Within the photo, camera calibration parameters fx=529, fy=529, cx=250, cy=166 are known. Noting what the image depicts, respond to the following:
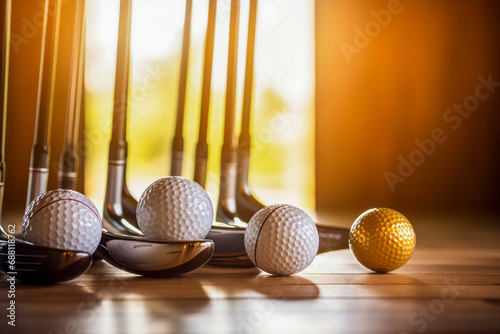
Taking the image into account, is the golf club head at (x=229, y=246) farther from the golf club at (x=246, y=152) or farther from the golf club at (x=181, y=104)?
the golf club at (x=181, y=104)

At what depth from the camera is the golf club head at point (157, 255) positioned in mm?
1379

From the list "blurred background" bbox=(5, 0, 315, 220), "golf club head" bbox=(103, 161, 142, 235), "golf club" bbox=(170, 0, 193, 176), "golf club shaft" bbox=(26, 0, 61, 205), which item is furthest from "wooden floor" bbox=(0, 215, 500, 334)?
"blurred background" bbox=(5, 0, 315, 220)

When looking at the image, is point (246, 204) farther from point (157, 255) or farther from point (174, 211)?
point (157, 255)

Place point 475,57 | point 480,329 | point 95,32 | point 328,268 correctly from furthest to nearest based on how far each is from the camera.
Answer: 1. point 475,57
2. point 95,32
3. point 328,268
4. point 480,329

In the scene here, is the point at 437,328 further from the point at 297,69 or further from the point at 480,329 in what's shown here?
the point at 297,69

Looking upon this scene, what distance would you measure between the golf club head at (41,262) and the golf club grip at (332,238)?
3.04 ft

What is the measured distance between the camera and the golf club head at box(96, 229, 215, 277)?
1.38 metres

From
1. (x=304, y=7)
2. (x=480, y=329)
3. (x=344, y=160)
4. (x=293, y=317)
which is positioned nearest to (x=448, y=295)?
(x=480, y=329)

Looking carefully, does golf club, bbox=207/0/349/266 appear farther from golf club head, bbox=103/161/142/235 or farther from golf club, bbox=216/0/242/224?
golf club head, bbox=103/161/142/235

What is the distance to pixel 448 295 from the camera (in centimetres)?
129

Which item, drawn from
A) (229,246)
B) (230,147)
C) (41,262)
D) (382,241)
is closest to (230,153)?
(230,147)

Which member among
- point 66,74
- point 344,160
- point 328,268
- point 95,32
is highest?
→ point 95,32

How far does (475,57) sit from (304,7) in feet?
4.96

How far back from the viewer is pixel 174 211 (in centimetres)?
150
